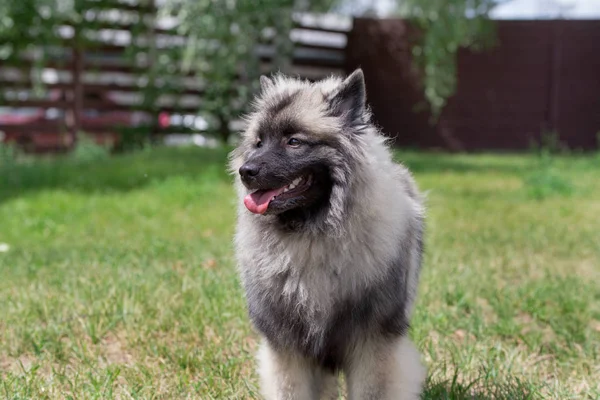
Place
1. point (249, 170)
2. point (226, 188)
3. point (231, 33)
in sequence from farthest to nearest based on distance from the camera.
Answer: point (231, 33) → point (226, 188) → point (249, 170)

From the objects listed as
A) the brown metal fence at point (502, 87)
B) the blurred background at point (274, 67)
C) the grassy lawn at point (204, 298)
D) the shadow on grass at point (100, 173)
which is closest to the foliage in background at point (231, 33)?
the blurred background at point (274, 67)

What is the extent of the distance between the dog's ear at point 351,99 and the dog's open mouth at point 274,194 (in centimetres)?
29

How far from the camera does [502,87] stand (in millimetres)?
13820

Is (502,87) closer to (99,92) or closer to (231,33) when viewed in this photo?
(231,33)

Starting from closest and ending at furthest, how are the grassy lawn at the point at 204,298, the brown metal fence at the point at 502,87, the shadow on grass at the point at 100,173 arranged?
the grassy lawn at the point at 204,298, the shadow on grass at the point at 100,173, the brown metal fence at the point at 502,87

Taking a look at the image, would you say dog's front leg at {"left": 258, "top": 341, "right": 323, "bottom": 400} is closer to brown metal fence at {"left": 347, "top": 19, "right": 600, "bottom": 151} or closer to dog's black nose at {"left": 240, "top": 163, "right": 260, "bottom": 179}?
dog's black nose at {"left": 240, "top": 163, "right": 260, "bottom": 179}

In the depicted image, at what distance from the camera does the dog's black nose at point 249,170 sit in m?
2.44

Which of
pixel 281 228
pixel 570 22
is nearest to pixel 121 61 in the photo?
pixel 570 22

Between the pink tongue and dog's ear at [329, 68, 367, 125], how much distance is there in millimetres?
390

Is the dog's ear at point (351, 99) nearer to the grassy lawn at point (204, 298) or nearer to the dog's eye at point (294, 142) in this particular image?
the dog's eye at point (294, 142)

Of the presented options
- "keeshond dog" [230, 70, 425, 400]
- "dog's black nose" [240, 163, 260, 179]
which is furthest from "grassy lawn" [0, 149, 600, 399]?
"dog's black nose" [240, 163, 260, 179]

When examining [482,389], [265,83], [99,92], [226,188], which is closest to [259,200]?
[265,83]

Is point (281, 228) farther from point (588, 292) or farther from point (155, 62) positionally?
point (155, 62)

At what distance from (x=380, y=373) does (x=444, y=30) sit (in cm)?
923
